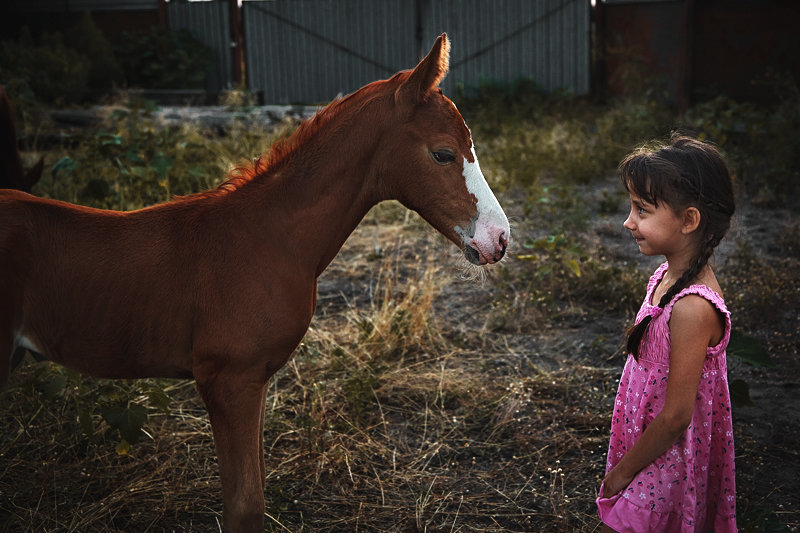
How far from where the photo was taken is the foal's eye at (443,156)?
6.93 feet

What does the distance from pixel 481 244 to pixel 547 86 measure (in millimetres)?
10659

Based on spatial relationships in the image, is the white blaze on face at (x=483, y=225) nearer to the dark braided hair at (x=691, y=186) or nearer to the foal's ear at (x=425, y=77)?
the foal's ear at (x=425, y=77)

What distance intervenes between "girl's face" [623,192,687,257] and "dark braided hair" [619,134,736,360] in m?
0.02

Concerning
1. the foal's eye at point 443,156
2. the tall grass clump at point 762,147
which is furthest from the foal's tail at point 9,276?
the tall grass clump at point 762,147

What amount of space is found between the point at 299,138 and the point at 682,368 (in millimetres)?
1288

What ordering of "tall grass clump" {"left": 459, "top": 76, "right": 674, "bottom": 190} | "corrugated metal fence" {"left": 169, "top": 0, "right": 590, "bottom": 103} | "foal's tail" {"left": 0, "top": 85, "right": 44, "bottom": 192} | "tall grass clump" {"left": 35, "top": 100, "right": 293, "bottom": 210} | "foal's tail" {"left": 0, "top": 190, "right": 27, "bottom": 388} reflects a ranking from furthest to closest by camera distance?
1. "corrugated metal fence" {"left": 169, "top": 0, "right": 590, "bottom": 103}
2. "tall grass clump" {"left": 459, "top": 76, "right": 674, "bottom": 190}
3. "tall grass clump" {"left": 35, "top": 100, "right": 293, "bottom": 210}
4. "foal's tail" {"left": 0, "top": 85, "right": 44, "bottom": 192}
5. "foal's tail" {"left": 0, "top": 190, "right": 27, "bottom": 388}

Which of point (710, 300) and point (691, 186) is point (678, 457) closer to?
point (710, 300)

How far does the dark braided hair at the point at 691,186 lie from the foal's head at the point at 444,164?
454mm

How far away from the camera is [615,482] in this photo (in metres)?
1.83

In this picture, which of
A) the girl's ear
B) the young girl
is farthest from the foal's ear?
the girl's ear

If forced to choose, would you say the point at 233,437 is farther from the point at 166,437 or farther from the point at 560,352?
the point at 560,352

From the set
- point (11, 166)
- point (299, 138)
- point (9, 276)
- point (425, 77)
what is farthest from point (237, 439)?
point (11, 166)

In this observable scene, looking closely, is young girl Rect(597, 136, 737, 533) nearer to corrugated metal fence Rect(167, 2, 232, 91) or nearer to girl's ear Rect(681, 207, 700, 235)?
girl's ear Rect(681, 207, 700, 235)

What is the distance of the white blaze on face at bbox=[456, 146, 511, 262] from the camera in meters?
2.10
